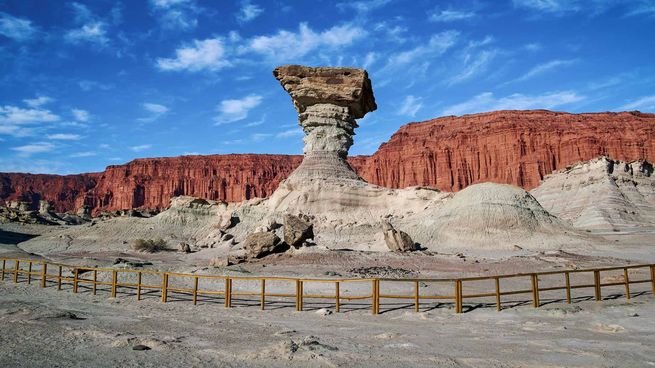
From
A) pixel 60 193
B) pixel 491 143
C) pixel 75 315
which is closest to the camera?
pixel 75 315

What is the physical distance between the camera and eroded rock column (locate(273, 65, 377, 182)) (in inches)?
1505

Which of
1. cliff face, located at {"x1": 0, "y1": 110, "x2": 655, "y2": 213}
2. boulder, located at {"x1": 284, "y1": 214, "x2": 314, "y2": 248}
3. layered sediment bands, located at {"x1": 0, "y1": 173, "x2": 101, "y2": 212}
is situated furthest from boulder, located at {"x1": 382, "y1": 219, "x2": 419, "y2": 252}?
layered sediment bands, located at {"x1": 0, "y1": 173, "x2": 101, "y2": 212}

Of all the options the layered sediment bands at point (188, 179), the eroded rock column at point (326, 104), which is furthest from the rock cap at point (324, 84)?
the layered sediment bands at point (188, 179)

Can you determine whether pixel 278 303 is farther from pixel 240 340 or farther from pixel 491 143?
pixel 491 143

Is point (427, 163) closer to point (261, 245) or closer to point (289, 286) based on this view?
point (261, 245)

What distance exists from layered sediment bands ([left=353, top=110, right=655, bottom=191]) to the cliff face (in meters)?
0.22

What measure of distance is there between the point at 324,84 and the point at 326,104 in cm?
Result: 163

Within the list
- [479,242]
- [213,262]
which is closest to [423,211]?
[479,242]

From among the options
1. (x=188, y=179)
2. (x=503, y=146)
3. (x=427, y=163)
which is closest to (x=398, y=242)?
(x=503, y=146)

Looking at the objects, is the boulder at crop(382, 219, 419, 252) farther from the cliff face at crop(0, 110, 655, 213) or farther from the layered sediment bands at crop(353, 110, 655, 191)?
the cliff face at crop(0, 110, 655, 213)

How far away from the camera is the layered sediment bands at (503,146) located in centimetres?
10784

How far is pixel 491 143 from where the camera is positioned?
4921 inches

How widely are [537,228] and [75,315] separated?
28.1 m

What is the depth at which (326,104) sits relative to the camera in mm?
38938
